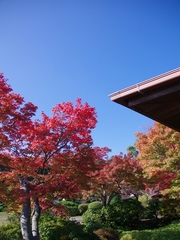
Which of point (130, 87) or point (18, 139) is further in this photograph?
point (18, 139)

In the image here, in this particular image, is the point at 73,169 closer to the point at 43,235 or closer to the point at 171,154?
the point at 43,235

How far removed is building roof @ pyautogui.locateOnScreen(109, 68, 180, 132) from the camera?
96.4 inches

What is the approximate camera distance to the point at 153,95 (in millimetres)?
2656

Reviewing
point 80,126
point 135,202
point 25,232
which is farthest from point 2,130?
point 135,202

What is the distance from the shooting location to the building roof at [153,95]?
245 centimetres

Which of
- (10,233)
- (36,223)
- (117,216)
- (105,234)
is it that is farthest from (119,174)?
(10,233)

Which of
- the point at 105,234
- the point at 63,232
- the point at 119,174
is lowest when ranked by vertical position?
the point at 105,234

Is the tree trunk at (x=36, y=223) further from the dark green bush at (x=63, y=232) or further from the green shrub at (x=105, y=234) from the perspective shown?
the green shrub at (x=105, y=234)

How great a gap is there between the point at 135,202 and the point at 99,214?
271 cm

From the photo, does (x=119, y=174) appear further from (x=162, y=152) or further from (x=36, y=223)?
(x=36, y=223)

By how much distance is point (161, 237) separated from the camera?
6938 mm

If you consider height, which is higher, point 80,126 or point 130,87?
point 80,126

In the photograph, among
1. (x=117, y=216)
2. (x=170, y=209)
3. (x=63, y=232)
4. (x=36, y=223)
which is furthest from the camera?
(x=170, y=209)

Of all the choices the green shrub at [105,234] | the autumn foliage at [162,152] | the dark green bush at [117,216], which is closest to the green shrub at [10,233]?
the green shrub at [105,234]
